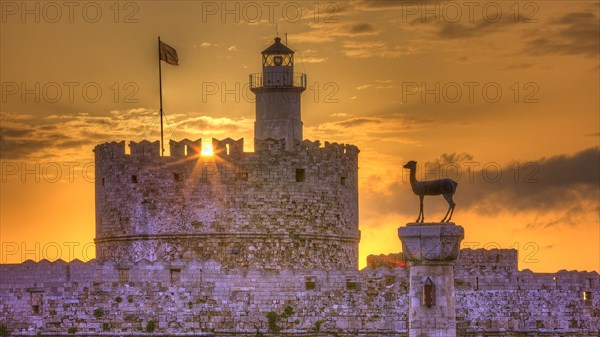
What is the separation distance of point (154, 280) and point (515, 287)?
10632mm

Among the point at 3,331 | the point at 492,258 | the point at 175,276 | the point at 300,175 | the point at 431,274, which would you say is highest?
the point at 300,175

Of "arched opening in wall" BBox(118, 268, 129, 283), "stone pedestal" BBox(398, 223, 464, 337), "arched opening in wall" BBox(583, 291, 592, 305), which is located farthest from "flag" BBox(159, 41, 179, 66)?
"stone pedestal" BBox(398, 223, 464, 337)

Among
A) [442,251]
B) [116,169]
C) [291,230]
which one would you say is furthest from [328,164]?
[442,251]

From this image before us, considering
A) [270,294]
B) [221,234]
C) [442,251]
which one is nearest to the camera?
[442,251]

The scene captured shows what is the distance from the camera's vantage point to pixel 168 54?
6531 cm

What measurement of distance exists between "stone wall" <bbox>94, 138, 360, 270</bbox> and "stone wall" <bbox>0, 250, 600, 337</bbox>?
5.50m

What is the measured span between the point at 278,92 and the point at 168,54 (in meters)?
3.96

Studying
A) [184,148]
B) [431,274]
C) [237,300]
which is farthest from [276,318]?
[431,274]

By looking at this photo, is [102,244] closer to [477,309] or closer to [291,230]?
[291,230]

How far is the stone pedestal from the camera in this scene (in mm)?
44000

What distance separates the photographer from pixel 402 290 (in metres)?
56.7

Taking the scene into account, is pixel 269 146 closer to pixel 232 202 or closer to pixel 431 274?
pixel 232 202

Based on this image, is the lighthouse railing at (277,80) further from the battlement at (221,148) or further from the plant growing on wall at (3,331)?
the plant growing on wall at (3,331)

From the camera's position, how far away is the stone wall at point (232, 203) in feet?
205
